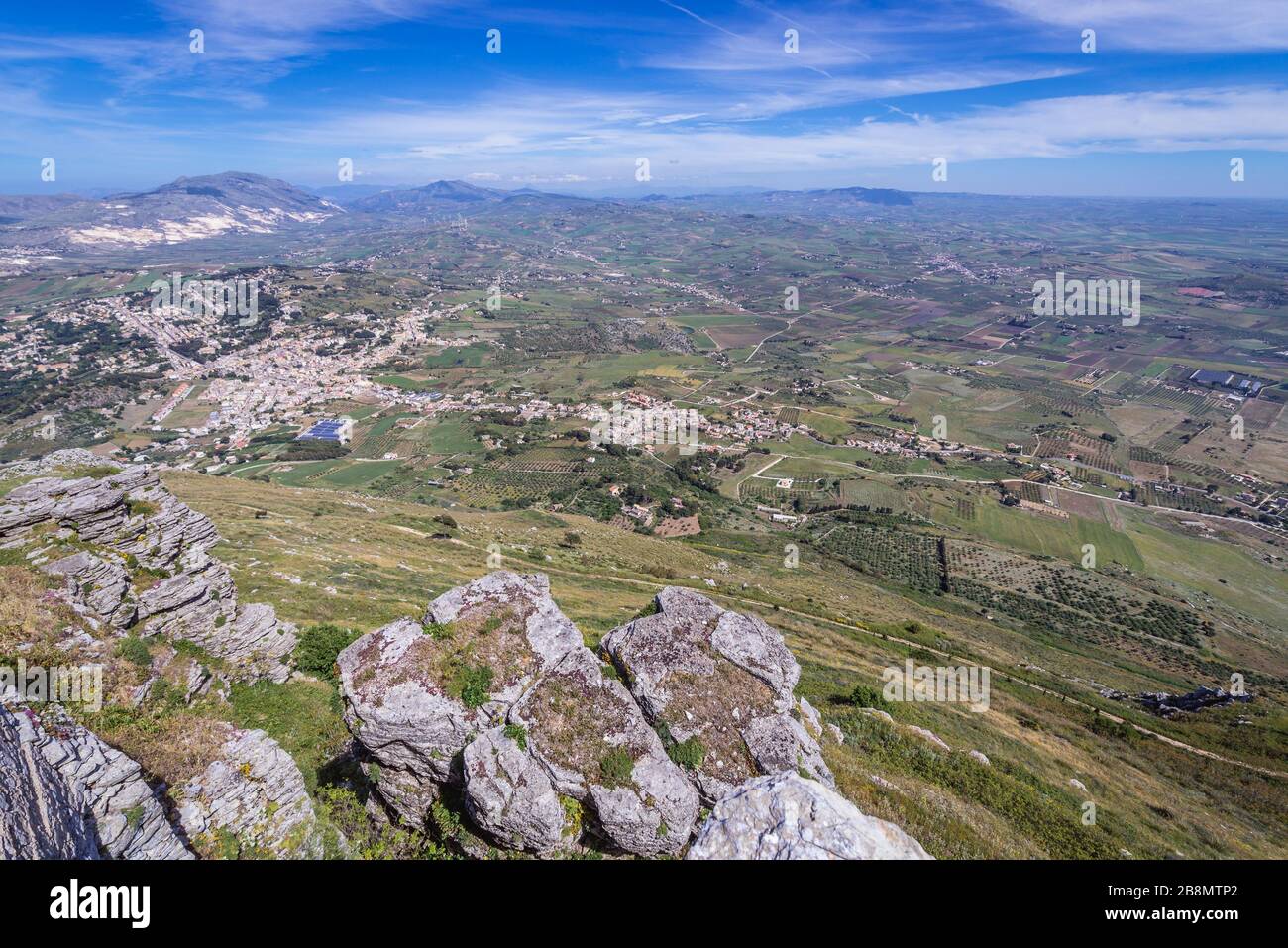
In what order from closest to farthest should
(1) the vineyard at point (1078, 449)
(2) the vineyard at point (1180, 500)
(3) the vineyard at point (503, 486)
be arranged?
(3) the vineyard at point (503, 486), (2) the vineyard at point (1180, 500), (1) the vineyard at point (1078, 449)

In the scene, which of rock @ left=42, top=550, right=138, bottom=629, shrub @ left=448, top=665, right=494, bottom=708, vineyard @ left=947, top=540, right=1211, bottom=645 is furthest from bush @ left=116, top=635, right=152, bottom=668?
vineyard @ left=947, top=540, right=1211, bottom=645

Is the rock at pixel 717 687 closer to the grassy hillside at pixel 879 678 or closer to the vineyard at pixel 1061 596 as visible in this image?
the grassy hillside at pixel 879 678

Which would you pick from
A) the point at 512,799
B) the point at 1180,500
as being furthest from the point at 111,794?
the point at 1180,500

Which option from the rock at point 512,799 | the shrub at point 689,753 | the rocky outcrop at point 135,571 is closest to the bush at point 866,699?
the shrub at point 689,753

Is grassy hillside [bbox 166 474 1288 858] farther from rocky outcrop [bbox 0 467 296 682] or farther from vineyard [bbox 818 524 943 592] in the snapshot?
vineyard [bbox 818 524 943 592]

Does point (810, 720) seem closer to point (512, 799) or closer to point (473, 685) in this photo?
point (512, 799)
